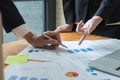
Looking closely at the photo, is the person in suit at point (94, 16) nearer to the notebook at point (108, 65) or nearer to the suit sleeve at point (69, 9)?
the suit sleeve at point (69, 9)

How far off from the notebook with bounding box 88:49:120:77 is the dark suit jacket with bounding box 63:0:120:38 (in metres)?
0.44

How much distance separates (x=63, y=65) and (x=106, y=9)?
1.88 feet

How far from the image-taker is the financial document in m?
0.70

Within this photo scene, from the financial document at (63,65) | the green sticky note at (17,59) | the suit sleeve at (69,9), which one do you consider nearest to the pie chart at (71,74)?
the financial document at (63,65)

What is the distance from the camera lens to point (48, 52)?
0.98 metres

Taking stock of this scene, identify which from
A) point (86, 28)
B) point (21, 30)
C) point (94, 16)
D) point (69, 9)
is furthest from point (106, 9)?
point (21, 30)

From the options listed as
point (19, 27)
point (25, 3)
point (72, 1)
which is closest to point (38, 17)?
point (25, 3)

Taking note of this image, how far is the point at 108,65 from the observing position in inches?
30.2

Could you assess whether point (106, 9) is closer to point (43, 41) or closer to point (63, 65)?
point (43, 41)

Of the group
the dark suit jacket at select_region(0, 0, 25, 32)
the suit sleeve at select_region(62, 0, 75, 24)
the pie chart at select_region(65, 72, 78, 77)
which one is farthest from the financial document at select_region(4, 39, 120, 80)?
the suit sleeve at select_region(62, 0, 75, 24)

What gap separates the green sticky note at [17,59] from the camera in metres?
0.83

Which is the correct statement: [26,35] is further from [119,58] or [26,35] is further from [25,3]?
[25,3]

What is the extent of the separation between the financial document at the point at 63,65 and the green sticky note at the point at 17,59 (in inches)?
0.9

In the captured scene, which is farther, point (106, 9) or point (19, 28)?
point (106, 9)
